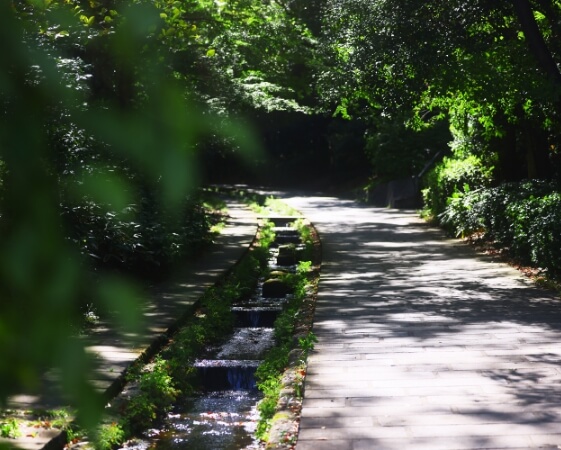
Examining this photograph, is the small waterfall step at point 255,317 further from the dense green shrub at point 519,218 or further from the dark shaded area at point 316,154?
the dark shaded area at point 316,154

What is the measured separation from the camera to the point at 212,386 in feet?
28.7

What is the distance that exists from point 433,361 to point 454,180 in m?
14.5

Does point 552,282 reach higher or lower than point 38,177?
lower

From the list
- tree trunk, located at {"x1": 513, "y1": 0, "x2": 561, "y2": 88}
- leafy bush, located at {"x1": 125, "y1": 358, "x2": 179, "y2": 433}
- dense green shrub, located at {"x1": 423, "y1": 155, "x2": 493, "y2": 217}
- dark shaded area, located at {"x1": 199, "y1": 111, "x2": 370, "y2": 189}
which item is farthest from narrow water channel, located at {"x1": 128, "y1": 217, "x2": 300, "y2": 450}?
dark shaded area, located at {"x1": 199, "y1": 111, "x2": 370, "y2": 189}

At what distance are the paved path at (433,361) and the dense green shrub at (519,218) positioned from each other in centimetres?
50

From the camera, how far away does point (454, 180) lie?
70.8ft

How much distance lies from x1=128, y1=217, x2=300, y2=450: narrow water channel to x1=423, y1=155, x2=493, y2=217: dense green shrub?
9.22m

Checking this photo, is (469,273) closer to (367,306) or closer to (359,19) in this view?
(367,306)

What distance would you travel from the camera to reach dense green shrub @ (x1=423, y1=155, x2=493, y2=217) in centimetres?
2069

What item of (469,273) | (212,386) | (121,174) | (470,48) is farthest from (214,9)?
(121,174)

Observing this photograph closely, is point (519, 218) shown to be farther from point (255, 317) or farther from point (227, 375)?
point (227, 375)

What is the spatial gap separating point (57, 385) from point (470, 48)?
12.9 m

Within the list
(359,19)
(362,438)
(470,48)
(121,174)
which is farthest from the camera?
(359,19)

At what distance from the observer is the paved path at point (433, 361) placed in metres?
5.62
